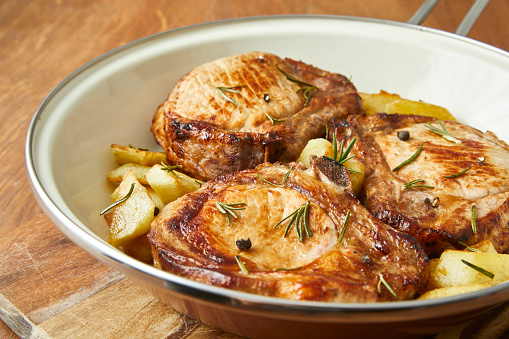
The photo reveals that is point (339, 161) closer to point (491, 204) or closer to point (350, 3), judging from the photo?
point (491, 204)

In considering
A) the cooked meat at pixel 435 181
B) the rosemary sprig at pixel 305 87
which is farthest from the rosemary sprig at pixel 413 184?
the rosemary sprig at pixel 305 87

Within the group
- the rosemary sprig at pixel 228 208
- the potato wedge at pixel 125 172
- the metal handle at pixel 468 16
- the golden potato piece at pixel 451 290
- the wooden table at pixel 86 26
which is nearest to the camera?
the golden potato piece at pixel 451 290

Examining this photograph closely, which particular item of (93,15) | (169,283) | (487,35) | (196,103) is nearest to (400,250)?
(169,283)

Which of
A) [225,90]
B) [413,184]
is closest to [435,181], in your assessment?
[413,184]

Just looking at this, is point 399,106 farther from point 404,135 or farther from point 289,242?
point 289,242

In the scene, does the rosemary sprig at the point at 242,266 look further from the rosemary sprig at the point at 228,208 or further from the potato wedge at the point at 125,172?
the potato wedge at the point at 125,172

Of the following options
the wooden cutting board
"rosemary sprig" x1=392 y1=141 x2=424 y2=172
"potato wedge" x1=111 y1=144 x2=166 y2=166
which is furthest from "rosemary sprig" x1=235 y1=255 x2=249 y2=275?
"potato wedge" x1=111 y1=144 x2=166 y2=166
